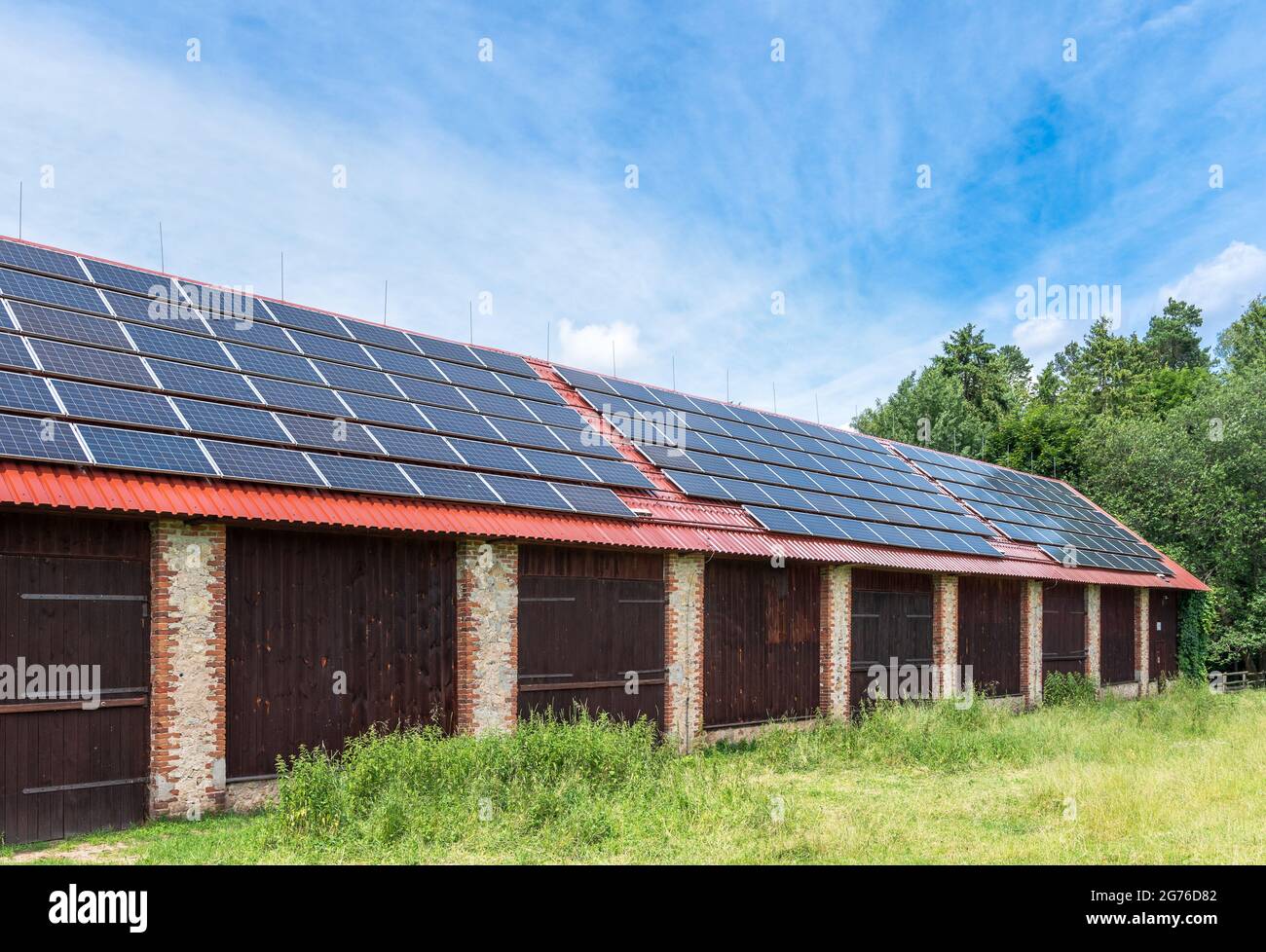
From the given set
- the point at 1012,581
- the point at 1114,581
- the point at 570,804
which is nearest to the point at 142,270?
the point at 570,804

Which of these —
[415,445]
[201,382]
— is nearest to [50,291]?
[201,382]

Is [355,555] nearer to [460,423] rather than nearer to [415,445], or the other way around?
[415,445]

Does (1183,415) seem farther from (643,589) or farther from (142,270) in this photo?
(142,270)

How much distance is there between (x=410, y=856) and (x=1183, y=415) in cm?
4206

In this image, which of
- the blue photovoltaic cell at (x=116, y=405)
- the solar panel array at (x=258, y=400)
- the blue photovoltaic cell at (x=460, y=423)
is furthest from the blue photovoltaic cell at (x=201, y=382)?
the blue photovoltaic cell at (x=460, y=423)

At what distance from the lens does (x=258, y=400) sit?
14.0 meters

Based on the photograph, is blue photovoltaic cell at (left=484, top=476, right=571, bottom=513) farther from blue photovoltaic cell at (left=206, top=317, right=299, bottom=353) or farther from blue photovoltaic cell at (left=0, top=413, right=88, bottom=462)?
blue photovoltaic cell at (left=0, top=413, right=88, bottom=462)

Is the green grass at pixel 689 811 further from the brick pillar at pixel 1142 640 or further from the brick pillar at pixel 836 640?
the brick pillar at pixel 1142 640

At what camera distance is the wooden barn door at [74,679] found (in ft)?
33.9

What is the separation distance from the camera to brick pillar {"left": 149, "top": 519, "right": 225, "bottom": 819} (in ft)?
36.7

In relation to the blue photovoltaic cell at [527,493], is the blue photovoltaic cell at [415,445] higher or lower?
higher

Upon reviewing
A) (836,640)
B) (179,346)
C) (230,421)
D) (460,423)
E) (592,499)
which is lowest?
(836,640)

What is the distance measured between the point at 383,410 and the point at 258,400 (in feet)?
7.43

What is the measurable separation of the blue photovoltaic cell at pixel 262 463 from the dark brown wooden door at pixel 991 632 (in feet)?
59.6
